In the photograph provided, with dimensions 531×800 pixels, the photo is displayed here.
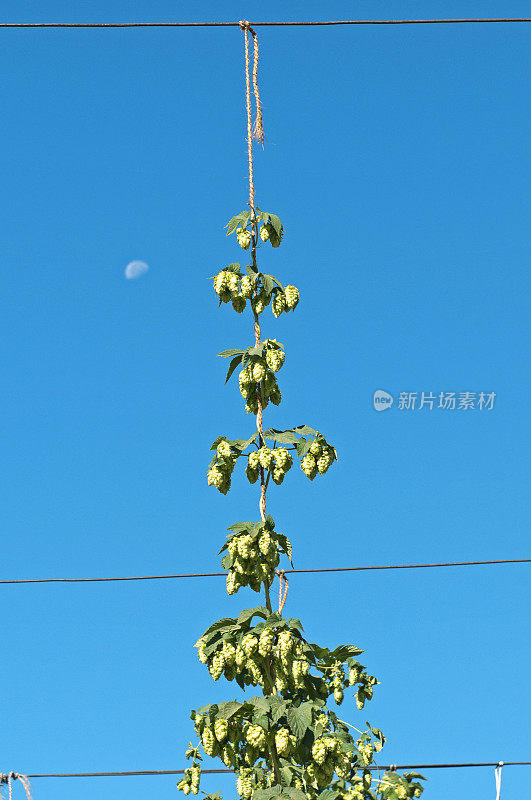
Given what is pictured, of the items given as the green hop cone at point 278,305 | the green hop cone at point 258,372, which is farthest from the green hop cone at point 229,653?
the green hop cone at point 278,305

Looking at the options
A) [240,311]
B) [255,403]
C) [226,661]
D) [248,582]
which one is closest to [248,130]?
[240,311]

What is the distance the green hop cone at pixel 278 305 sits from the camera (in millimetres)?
4789

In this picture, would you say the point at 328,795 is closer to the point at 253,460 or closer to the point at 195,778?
the point at 195,778

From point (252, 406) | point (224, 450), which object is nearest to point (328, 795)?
point (224, 450)

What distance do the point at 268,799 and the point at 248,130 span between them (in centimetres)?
337

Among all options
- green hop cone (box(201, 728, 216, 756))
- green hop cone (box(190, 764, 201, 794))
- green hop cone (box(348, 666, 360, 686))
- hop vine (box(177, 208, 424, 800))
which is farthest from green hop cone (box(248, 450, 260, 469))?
green hop cone (box(190, 764, 201, 794))

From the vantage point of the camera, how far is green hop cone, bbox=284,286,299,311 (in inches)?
188

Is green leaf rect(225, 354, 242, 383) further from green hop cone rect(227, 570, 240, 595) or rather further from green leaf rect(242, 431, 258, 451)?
green hop cone rect(227, 570, 240, 595)

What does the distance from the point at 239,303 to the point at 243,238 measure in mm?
350

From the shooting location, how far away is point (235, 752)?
441 cm

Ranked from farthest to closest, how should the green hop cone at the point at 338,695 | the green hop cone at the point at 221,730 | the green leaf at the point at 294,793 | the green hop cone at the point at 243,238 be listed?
the green hop cone at the point at 338,695 → the green hop cone at the point at 243,238 → the green hop cone at the point at 221,730 → the green leaf at the point at 294,793

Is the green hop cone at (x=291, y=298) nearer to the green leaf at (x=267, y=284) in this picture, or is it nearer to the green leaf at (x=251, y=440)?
the green leaf at (x=267, y=284)

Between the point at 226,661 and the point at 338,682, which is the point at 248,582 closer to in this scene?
the point at 226,661

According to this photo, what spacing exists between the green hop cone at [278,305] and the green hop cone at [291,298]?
21mm
